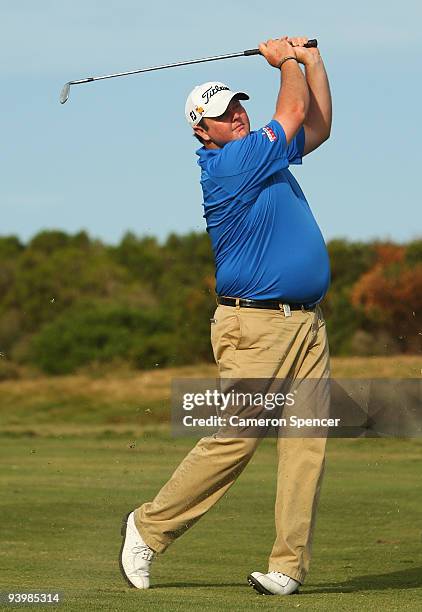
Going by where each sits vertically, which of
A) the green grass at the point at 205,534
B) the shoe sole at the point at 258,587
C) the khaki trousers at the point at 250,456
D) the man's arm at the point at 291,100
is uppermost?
the man's arm at the point at 291,100

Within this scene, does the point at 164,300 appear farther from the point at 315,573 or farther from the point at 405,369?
the point at 315,573

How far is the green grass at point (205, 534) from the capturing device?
227 inches

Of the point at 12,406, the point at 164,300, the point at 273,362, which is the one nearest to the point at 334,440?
the point at 12,406

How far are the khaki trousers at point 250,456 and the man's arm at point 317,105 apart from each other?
87 centimetres

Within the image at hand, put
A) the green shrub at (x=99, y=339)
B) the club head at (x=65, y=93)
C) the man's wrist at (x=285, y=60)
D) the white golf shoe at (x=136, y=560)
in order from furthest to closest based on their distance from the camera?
the green shrub at (x=99, y=339), the club head at (x=65, y=93), the man's wrist at (x=285, y=60), the white golf shoe at (x=136, y=560)

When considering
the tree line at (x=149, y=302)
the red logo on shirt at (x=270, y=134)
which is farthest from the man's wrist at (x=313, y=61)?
the tree line at (x=149, y=302)

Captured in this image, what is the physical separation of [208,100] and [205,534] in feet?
11.6

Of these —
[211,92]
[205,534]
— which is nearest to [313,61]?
[211,92]

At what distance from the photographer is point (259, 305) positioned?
19.9ft

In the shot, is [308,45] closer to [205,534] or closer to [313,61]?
[313,61]

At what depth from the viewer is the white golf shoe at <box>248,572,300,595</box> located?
19.6 feet

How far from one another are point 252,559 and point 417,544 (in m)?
1.25

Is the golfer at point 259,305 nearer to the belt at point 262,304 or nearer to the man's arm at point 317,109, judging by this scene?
the belt at point 262,304

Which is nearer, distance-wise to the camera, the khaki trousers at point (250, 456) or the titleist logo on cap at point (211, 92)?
the khaki trousers at point (250, 456)
